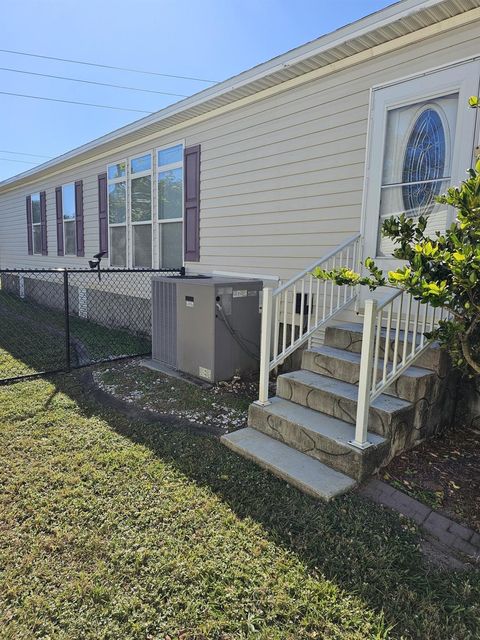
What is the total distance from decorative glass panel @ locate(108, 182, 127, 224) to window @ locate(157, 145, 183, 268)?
1.11 meters

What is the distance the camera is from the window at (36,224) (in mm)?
10545

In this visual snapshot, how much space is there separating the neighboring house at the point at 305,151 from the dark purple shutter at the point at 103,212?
19 centimetres

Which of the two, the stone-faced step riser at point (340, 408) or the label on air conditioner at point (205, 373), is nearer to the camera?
the stone-faced step riser at point (340, 408)

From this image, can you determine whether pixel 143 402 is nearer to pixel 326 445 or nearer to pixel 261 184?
pixel 326 445

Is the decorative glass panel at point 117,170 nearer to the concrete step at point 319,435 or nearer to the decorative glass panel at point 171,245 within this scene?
the decorative glass panel at point 171,245

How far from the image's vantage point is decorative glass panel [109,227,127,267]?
723 centimetres

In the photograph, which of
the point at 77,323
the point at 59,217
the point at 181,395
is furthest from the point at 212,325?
the point at 59,217

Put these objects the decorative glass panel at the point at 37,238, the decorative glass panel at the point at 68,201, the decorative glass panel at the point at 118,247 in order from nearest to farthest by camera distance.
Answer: the decorative glass panel at the point at 118,247, the decorative glass panel at the point at 68,201, the decorative glass panel at the point at 37,238

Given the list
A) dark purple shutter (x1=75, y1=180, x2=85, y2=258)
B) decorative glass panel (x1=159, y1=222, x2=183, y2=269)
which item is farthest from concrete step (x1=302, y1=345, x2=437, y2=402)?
dark purple shutter (x1=75, y1=180, x2=85, y2=258)

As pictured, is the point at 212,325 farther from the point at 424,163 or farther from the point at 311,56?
the point at 311,56

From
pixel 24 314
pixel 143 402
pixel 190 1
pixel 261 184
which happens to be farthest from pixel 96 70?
pixel 143 402

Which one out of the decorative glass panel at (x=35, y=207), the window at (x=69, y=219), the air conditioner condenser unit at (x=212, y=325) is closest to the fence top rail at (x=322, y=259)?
the air conditioner condenser unit at (x=212, y=325)

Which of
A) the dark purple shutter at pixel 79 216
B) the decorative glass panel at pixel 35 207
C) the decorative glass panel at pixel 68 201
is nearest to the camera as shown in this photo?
the dark purple shutter at pixel 79 216

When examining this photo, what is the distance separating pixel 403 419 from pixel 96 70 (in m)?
20.6
